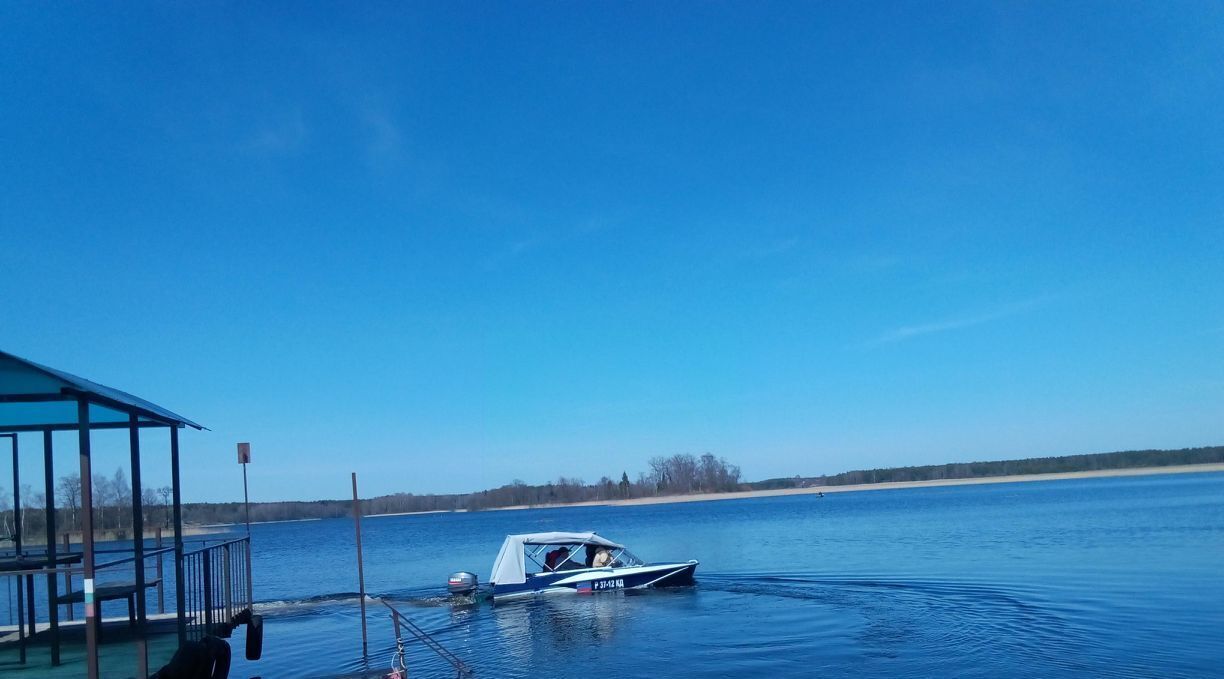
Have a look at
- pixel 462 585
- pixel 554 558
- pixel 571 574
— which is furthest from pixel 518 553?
pixel 462 585

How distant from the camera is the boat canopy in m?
31.6

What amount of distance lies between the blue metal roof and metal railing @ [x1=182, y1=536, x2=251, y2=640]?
2010 mm

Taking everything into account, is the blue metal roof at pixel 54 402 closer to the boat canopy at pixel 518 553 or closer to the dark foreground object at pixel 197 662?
the dark foreground object at pixel 197 662

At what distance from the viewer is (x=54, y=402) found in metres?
10.2

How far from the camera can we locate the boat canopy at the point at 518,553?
31566 millimetres

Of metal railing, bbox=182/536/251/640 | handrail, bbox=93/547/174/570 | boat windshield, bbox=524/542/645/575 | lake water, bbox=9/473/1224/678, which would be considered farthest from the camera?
boat windshield, bbox=524/542/645/575

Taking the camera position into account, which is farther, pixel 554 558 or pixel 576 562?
pixel 554 558

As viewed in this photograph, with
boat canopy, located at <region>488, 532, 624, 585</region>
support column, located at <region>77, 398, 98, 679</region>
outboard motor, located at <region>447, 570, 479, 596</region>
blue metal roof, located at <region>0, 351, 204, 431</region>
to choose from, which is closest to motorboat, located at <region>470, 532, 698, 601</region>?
boat canopy, located at <region>488, 532, 624, 585</region>

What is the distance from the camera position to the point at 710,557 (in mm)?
46062

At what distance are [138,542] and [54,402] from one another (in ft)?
6.57

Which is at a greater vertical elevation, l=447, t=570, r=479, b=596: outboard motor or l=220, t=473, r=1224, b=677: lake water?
l=447, t=570, r=479, b=596: outboard motor

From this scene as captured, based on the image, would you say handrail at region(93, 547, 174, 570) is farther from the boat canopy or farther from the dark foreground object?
the boat canopy

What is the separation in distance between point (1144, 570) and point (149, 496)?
2878 cm

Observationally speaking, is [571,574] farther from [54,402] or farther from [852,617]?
[54,402]
